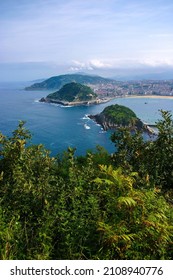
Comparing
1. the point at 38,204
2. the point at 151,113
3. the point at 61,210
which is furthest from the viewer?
the point at 151,113

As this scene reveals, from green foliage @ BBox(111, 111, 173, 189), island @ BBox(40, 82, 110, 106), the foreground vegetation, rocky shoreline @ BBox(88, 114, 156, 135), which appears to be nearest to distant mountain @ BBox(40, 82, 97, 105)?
island @ BBox(40, 82, 110, 106)

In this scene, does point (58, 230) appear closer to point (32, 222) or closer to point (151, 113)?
point (32, 222)

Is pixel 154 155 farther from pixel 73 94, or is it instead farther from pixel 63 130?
pixel 73 94

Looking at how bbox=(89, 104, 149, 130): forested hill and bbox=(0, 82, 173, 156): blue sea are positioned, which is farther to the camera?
bbox=(89, 104, 149, 130): forested hill

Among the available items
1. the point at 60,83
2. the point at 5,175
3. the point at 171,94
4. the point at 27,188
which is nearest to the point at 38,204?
the point at 27,188

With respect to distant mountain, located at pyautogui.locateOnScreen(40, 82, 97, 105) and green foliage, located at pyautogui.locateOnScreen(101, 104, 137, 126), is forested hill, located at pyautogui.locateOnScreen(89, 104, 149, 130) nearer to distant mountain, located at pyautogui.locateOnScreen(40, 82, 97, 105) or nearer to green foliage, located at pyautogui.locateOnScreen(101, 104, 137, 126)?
green foliage, located at pyautogui.locateOnScreen(101, 104, 137, 126)

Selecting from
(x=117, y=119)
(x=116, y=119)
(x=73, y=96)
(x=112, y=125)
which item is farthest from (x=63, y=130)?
(x=73, y=96)

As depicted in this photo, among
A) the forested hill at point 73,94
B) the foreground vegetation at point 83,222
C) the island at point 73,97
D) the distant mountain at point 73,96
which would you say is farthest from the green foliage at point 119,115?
the foreground vegetation at point 83,222

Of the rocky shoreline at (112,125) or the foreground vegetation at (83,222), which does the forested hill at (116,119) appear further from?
the foreground vegetation at (83,222)
